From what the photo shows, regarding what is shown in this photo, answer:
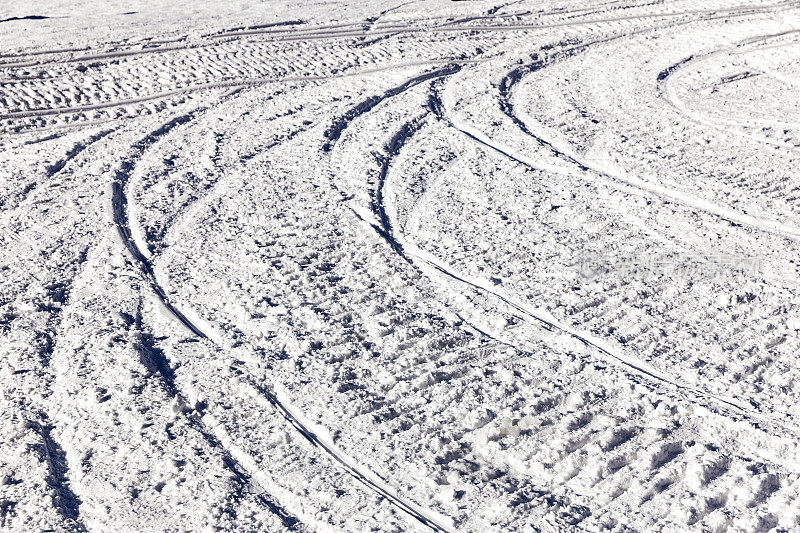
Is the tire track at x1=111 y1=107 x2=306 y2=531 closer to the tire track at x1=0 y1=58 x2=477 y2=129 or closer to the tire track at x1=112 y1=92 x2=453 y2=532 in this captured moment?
the tire track at x1=112 y1=92 x2=453 y2=532

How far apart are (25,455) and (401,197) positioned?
3290mm

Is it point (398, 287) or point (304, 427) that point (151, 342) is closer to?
point (304, 427)

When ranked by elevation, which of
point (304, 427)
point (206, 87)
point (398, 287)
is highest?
point (206, 87)

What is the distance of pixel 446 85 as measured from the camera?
29.1 ft

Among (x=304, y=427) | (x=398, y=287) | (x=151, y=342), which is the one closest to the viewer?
(x=304, y=427)

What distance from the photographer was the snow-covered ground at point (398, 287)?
376 cm

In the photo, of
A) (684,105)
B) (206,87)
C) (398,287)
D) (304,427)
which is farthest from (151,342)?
(684,105)

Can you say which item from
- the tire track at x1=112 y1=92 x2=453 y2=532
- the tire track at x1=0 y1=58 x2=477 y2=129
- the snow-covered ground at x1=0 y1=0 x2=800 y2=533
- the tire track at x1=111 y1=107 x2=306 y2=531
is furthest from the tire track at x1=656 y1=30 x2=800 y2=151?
the tire track at x1=112 y1=92 x2=453 y2=532

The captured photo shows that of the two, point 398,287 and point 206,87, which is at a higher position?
point 206,87

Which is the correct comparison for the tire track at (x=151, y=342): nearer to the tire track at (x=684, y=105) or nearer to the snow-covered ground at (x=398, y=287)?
the snow-covered ground at (x=398, y=287)

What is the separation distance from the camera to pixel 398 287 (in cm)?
529

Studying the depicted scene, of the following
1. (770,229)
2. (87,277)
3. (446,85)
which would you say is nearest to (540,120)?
(446,85)

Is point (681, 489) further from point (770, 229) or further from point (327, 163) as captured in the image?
point (327, 163)

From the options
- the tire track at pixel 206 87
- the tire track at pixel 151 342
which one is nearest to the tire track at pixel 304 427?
the tire track at pixel 151 342
